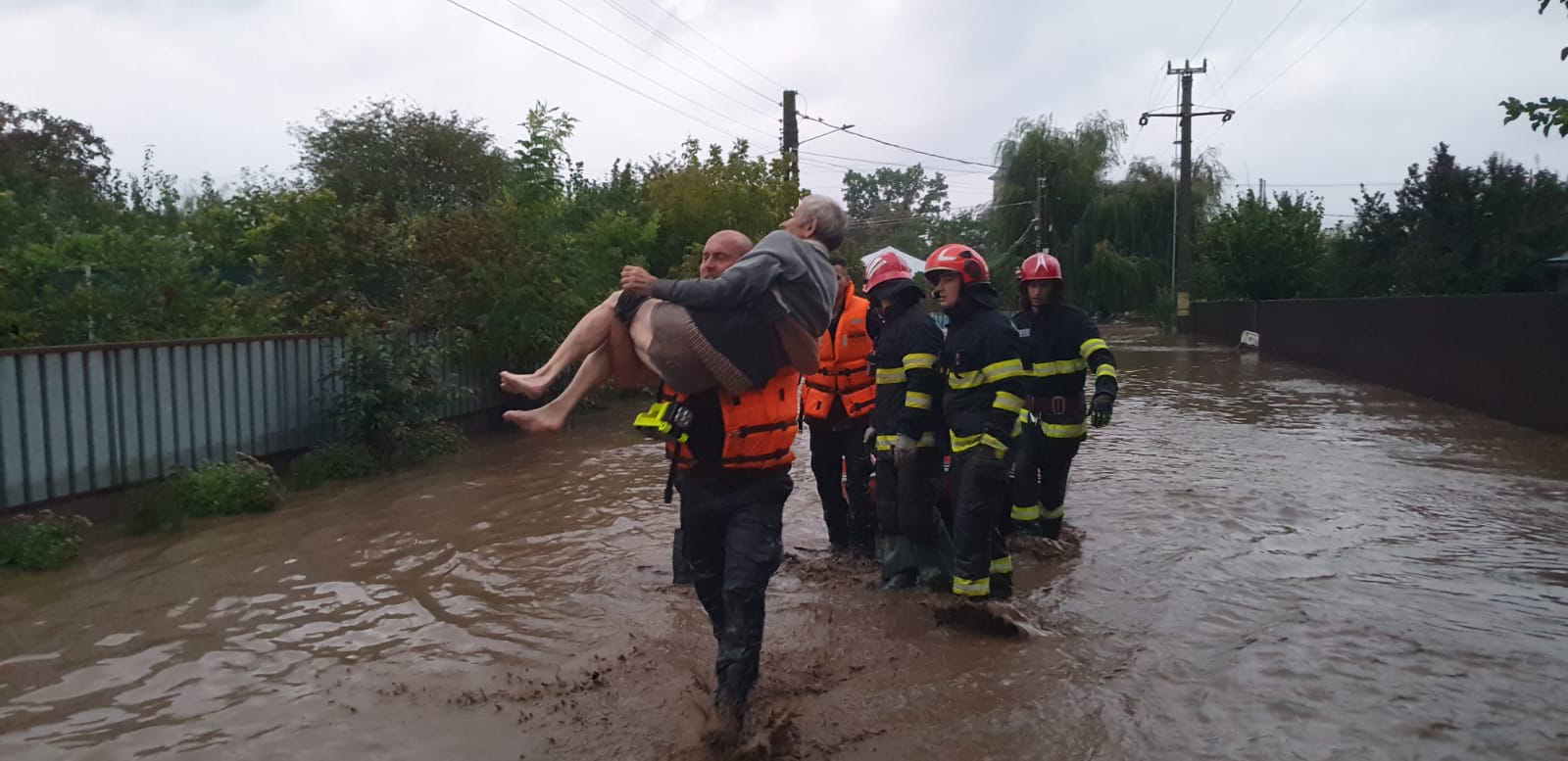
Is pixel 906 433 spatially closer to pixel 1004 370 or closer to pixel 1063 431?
pixel 1004 370

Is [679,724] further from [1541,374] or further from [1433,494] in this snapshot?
[1541,374]

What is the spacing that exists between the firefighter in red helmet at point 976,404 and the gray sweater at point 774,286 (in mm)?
1810

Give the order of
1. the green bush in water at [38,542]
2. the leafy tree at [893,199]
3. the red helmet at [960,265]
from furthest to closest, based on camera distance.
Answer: the leafy tree at [893,199] < the green bush in water at [38,542] < the red helmet at [960,265]

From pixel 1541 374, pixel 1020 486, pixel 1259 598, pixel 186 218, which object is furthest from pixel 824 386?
pixel 186 218

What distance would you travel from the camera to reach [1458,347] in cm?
1495

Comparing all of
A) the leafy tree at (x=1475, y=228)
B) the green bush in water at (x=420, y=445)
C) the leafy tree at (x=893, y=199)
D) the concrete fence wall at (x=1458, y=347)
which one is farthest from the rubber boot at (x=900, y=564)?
the leafy tree at (x=893, y=199)

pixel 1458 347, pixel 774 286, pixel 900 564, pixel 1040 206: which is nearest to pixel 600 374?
pixel 774 286

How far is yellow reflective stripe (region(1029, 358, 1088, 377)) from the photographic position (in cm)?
688

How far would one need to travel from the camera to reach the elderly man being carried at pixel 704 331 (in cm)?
369

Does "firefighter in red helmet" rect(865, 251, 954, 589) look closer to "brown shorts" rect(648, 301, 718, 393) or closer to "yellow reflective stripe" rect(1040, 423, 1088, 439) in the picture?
"yellow reflective stripe" rect(1040, 423, 1088, 439)

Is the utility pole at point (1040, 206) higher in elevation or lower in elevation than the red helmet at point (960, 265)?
higher

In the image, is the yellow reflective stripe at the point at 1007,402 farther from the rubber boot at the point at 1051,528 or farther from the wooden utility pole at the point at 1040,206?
the wooden utility pole at the point at 1040,206

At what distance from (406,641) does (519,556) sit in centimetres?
179

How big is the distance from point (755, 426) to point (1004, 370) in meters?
2.08
